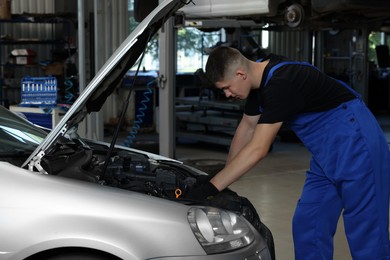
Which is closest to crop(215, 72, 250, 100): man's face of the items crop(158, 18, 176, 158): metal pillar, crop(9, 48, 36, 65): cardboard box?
crop(158, 18, 176, 158): metal pillar

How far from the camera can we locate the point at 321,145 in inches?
131

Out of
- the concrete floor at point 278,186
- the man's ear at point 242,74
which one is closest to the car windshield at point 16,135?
the man's ear at point 242,74

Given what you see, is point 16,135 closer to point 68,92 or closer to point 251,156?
point 251,156

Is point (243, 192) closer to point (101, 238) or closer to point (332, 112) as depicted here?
point (332, 112)

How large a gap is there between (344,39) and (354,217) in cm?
1219

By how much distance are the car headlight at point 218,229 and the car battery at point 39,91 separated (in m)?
4.58

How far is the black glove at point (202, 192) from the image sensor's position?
298cm

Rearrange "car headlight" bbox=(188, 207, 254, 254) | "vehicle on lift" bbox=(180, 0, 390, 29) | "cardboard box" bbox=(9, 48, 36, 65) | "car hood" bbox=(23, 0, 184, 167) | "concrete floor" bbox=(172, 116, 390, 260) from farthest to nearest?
"cardboard box" bbox=(9, 48, 36, 65) < "vehicle on lift" bbox=(180, 0, 390, 29) < "concrete floor" bbox=(172, 116, 390, 260) < "car hood" bbox=(23, 0, 184, 167) < "car headlight" bbox=(188, 207, 254, 254)

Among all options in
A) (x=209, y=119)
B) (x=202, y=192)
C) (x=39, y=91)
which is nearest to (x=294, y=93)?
(x=202, y=192)

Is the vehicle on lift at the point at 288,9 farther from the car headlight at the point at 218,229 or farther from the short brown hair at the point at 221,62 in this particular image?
the car headlight at the point at 218,229

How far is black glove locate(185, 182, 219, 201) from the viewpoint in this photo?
2980 millimetres

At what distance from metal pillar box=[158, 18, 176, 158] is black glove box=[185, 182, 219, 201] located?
16.7ft

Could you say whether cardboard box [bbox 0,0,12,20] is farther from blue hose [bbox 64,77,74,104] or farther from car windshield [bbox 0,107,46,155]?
car windshield [bbox 0,107,46,155]

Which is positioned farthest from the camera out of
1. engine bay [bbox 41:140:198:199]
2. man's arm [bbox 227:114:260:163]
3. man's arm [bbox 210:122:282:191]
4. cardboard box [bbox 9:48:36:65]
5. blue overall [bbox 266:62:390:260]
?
cardboard box [bbox 9:48:36:65]
